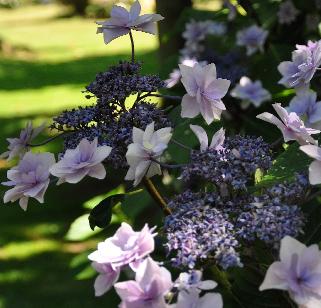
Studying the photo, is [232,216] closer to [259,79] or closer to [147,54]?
[259,79]

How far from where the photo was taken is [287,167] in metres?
1.32

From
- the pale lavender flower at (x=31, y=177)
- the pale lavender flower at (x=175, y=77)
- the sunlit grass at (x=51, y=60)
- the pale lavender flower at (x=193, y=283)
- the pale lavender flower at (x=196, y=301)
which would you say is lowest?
the sunlit grass at (x=51, y=60)

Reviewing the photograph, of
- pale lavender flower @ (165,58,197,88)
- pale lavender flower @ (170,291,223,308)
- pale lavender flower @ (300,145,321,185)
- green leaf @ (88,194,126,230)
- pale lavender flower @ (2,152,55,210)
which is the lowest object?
pale lavender flower @ (165,58,197,88)

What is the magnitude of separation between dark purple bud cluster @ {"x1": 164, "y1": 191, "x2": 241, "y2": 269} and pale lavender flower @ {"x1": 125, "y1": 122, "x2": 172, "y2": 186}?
103 mm

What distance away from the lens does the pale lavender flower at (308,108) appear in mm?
1458

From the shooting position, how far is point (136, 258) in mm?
1064

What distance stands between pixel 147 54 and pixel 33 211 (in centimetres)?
860

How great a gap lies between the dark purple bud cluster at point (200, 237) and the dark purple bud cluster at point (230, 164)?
0.07 meters

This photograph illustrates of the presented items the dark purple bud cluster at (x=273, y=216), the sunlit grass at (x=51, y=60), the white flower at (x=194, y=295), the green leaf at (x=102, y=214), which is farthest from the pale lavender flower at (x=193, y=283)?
the sunlit grass at (x=51, y=60)

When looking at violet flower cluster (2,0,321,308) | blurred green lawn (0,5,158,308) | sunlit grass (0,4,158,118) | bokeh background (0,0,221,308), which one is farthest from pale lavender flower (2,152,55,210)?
sunlit grass (0,4,158,118)

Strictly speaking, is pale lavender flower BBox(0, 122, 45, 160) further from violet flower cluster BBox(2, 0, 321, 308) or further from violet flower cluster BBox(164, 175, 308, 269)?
violet flower cluster BBox(164, 175, 308, 269)

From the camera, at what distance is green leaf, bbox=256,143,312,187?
49.5 inches

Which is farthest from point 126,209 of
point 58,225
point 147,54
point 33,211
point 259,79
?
point 147,54

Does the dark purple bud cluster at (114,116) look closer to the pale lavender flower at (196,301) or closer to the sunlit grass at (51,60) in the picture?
the pale lavender flower at (196,301)
